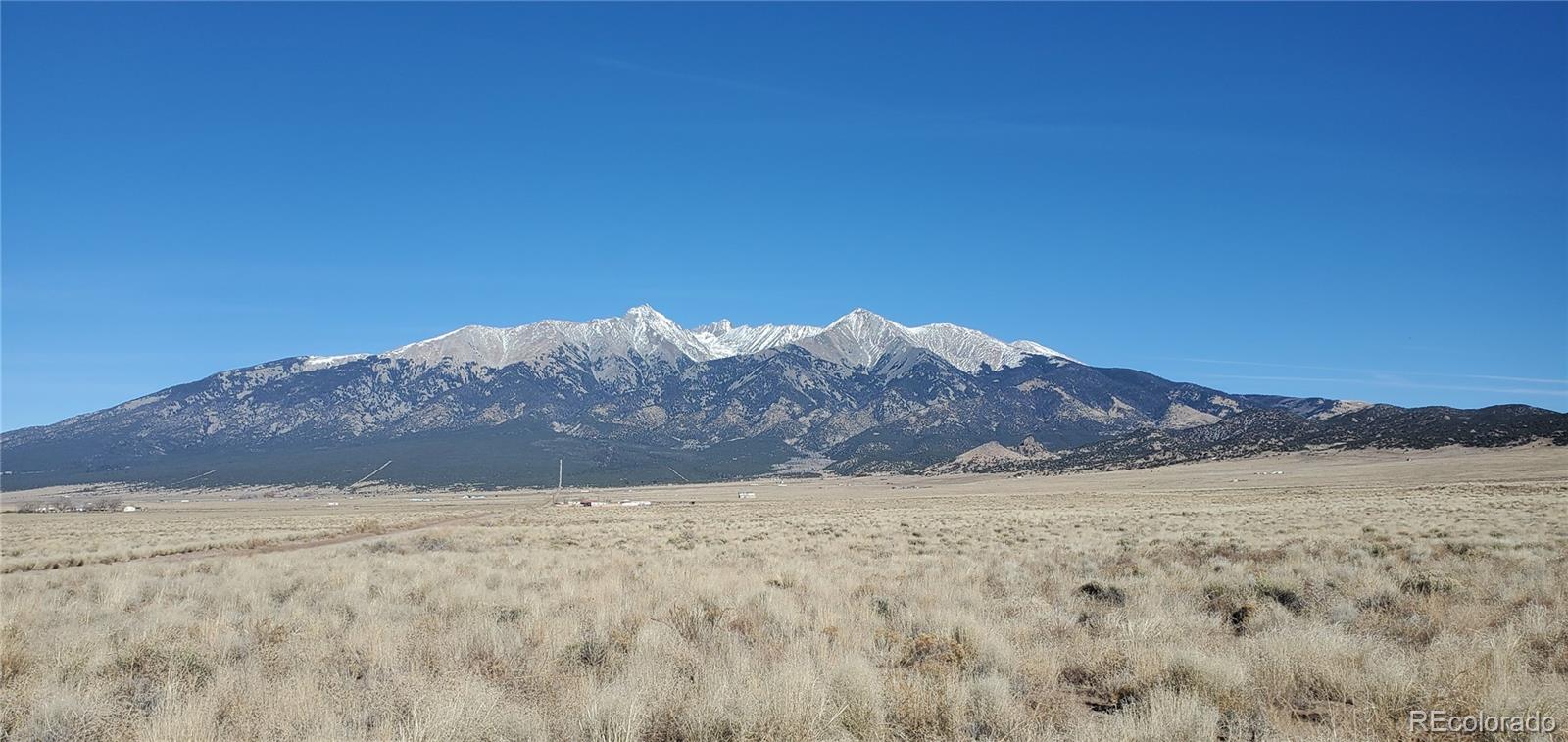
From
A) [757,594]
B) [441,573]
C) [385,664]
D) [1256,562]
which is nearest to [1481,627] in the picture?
[1256,562]

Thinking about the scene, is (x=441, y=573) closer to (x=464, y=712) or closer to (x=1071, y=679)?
(x=464, y=712)

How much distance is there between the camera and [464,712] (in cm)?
587

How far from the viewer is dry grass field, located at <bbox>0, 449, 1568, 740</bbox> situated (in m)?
5.88

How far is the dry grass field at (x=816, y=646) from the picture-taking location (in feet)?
19.3

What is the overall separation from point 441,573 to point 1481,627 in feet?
55.4

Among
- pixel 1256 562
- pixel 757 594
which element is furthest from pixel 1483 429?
→ pixel 757 594

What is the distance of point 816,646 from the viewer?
8.43m

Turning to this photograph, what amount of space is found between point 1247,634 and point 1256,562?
739 cm

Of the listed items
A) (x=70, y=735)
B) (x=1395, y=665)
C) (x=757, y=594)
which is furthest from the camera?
(x=757, y=594)

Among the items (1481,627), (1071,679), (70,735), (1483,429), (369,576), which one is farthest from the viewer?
(1483,429)

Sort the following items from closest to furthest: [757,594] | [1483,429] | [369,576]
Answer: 1. [757,594]
2. [369,576]
3. [1483,429]

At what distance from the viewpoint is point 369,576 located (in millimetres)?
16453

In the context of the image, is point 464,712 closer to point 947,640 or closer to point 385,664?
point 385,664

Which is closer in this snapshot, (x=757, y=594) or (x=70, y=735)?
(x=70, y=735)
